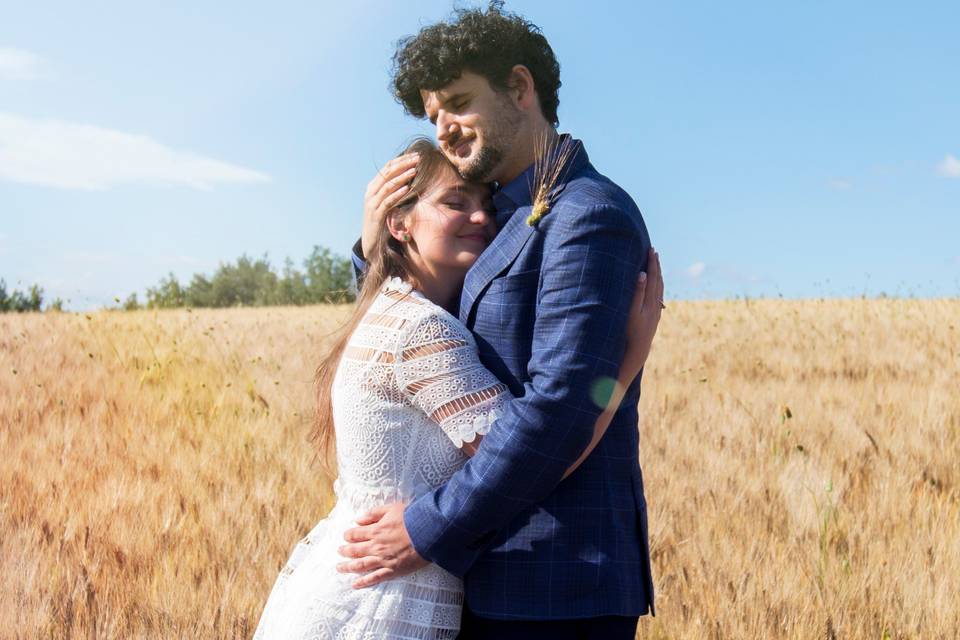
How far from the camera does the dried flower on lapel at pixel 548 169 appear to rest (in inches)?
77.6

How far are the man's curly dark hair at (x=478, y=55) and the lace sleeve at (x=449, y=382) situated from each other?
752mm

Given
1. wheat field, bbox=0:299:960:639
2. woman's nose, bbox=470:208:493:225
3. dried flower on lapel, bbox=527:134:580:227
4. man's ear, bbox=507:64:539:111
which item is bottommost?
wheat field, bbox=0:299:960:639

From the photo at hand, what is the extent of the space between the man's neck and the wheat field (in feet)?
5.66

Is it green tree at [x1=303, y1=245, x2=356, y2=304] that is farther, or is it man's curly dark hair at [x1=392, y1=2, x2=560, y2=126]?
green tree at [x1=303, y1=245, x2=356, y2=304]

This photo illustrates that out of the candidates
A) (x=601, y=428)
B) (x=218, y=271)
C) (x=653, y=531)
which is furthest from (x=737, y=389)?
(x=218, y=271)

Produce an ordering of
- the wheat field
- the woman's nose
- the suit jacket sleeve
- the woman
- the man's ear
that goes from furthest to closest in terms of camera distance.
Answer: the wheat field, the man's ear, the woman's nose, the woman, the suit jacket sleeve

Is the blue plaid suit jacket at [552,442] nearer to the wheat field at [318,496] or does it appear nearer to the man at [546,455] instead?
the man at [546,455]

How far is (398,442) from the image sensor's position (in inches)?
77.2

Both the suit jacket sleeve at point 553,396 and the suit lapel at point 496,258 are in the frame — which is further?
the suit lapel at point 496,258

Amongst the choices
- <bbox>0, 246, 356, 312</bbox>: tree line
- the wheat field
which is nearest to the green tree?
<bbox>0, 246, 356, 312</bbox>: tree line

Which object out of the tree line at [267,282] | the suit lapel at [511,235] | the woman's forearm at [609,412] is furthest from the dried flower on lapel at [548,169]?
the tree line at [267,282]

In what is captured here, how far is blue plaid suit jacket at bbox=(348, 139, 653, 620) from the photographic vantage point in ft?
5.83

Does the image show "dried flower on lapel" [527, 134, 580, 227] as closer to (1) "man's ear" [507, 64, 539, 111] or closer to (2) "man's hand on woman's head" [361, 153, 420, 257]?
(1) "man's ear" [507, 64, 539, 111]

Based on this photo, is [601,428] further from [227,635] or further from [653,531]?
[653,531]
